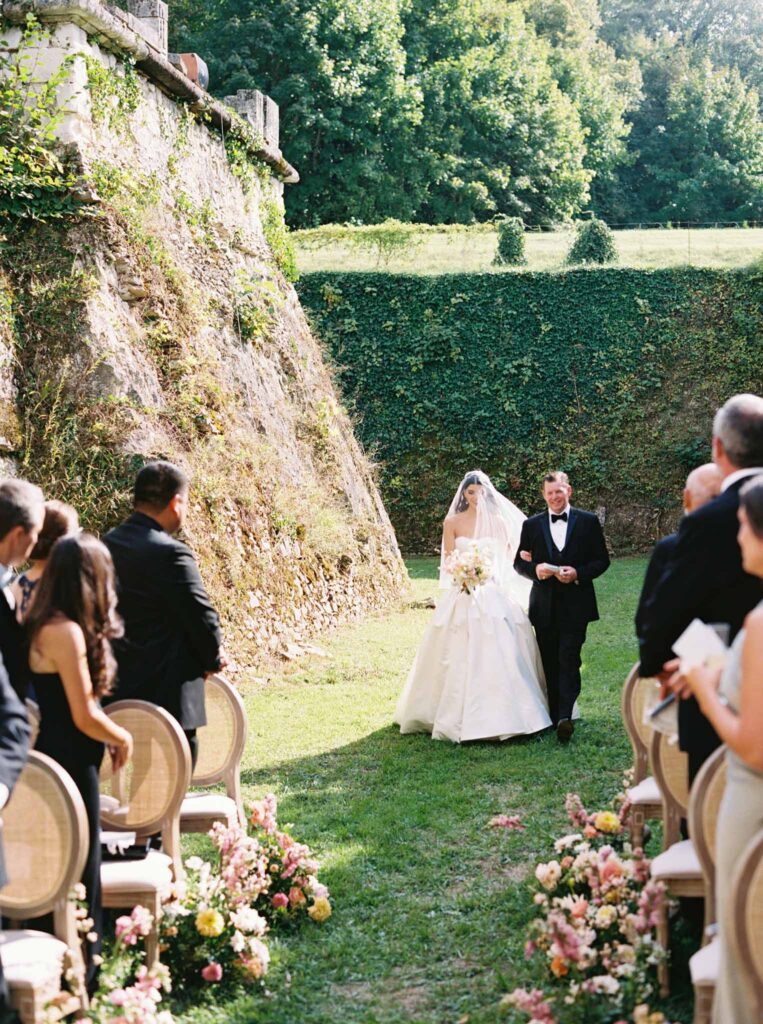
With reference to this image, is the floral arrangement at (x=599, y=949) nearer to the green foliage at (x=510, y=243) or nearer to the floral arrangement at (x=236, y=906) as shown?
the floral arrangement at (x=236, y=906)

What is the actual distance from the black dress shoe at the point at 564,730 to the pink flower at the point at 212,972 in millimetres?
4315

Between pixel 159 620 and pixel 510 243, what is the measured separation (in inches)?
843

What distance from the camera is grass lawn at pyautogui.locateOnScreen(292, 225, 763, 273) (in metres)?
23.7

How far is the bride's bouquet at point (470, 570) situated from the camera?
856 centimetres

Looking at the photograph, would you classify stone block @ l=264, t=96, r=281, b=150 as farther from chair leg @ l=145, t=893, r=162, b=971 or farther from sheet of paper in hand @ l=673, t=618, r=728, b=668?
sheet of paper in hand @ l=673, t=618, r=728, b=668

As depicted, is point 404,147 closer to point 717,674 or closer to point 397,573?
point 397,573

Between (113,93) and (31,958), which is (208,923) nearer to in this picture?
(31,958)

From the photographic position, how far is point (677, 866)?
3785 millimetres

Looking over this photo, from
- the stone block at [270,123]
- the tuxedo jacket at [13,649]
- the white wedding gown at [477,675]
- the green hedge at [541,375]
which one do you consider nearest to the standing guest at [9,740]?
the tuxedo jacket at [13,649]

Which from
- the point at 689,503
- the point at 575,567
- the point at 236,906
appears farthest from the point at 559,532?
the point at 236,906

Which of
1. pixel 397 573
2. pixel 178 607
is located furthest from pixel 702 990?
pixel 397 573

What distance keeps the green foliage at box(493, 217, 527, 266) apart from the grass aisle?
15.3 metres

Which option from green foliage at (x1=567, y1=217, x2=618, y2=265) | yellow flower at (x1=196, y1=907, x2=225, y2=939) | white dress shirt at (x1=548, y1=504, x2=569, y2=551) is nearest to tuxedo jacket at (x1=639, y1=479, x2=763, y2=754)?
yellow flower at (x1=196, y1=907, x2=225, y2=939)

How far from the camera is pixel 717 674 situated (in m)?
2.85
